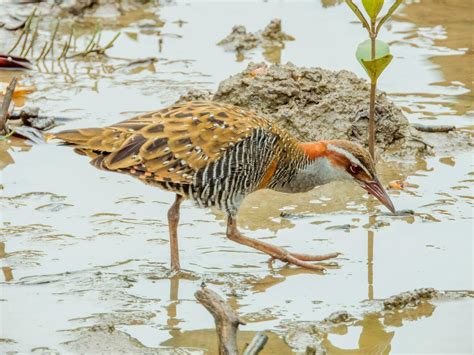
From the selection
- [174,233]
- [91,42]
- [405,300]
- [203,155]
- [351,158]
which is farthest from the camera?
[91,42]

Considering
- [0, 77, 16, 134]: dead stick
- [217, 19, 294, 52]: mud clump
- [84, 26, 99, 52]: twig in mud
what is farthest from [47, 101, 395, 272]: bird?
[217, 19, 294, 52]: mud clump

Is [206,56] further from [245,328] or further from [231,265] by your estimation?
[245,328]

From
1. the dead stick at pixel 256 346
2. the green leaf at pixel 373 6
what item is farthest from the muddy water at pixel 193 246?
the green leaf at pixel 373 6

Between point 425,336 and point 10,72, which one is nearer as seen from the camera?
point 425,336

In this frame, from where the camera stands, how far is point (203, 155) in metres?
7.03

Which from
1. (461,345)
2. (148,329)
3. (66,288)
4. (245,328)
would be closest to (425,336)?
(461,345)

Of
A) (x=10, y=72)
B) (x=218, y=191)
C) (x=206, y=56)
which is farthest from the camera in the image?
(x=206, y=56)

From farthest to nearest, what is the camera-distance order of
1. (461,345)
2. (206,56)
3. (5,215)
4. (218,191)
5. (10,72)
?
1. (206,56)
2. (10,72)
3. (5,215)
4. (218,191)
5. (461,345)

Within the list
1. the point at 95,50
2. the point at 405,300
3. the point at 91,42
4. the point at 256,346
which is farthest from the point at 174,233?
the point at 95,50

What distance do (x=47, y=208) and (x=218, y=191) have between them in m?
1.66

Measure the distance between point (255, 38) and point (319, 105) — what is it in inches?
136

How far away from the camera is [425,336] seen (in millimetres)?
6117

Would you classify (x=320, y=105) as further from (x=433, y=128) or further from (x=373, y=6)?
(x=373, y=6)

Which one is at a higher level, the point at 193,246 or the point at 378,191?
the point at 378,191
